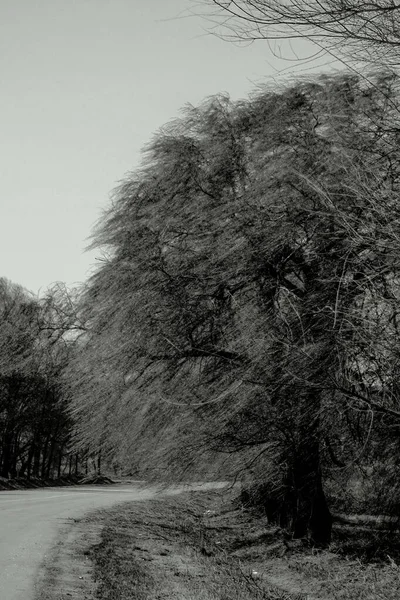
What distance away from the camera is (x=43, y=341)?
45.7ft

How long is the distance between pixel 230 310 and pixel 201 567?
3.84 meters

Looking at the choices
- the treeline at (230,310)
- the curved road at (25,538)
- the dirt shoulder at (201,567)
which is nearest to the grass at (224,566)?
the dirt shoulder at (201,567)

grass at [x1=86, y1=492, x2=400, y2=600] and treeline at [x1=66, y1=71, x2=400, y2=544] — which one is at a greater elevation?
treeline at [x1=66, y1=71, x2=400, y2=544]

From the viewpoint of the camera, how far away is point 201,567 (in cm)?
1012

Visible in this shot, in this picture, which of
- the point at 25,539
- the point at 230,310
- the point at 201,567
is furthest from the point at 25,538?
the point at 230,310

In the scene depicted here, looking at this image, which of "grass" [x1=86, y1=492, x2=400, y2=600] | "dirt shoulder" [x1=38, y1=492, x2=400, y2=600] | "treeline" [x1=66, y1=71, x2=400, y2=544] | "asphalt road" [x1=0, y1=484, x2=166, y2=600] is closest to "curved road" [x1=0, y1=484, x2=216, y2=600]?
"asphalt road" [x1=0, y1=484, x2=166, y2=600]

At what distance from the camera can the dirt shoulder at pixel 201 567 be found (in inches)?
313

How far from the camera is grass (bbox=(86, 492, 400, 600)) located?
8.14m

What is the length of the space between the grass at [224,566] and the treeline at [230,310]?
984 millimetres

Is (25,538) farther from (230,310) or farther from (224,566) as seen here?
(230,310)

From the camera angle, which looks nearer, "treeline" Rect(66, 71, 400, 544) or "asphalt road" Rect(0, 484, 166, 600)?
"asphalt road" Rect(0, 484, 166, 600)

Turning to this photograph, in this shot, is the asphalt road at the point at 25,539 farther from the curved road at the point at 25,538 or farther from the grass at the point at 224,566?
the grass at the point at 224,566

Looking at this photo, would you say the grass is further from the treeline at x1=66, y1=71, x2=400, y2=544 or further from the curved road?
the treeline at x1=66, y1=71, x2=400, y2=544

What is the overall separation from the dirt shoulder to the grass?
0.01 m
